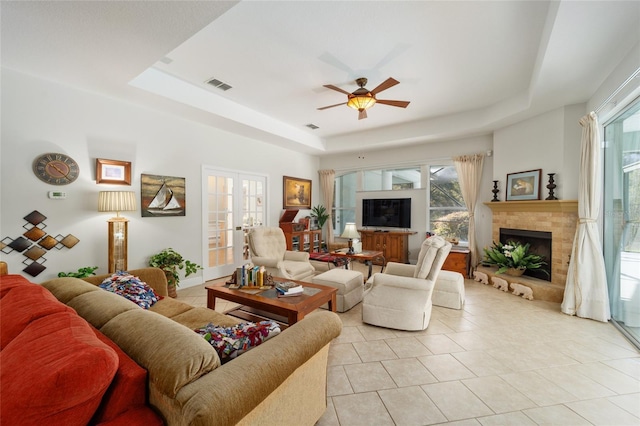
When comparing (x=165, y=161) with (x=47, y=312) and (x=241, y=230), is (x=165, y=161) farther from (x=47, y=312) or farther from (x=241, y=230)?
(x=47, y=312)

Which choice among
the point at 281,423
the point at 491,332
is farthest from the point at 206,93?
the point at 491,332

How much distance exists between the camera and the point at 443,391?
199 centimetres

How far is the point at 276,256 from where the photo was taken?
4613mm

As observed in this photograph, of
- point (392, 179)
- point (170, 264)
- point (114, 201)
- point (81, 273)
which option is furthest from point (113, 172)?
point (392, 179)

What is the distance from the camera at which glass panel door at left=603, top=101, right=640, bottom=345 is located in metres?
2.66

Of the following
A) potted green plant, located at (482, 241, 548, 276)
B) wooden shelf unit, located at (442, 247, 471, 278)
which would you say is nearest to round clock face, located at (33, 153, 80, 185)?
wooden shelf unit, located at (442, 247, 471, 278)

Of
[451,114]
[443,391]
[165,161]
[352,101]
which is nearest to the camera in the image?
[443,391]

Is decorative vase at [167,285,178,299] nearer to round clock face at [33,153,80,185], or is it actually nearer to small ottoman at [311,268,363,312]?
round clock face at [33,153,80,185]

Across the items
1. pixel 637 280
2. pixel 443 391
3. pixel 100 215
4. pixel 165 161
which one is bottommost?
pixel 443 391

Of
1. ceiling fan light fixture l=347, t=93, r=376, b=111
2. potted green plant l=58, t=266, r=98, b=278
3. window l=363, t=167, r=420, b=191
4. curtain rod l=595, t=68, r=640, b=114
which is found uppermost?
ceiling fan light fixture l=347, t=93, r=376, b=111

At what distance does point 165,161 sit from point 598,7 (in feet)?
16.6

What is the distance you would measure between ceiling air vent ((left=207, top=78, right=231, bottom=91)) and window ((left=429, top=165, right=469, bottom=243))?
4.48 meters

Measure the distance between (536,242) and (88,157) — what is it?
6649 millimetres

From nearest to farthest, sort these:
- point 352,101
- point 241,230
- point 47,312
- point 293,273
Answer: point 47,312 → point 352,101 → point 293,273 → point 241,230
